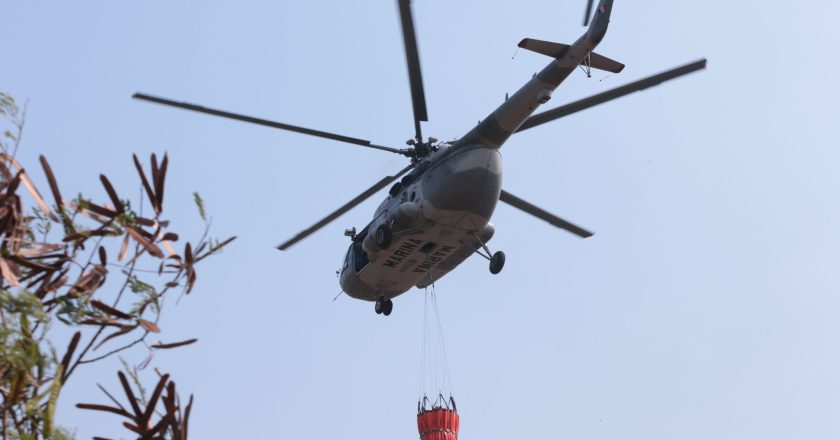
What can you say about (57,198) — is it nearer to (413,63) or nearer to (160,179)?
(160,179)

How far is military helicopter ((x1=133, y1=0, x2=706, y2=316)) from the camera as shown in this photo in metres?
20.5

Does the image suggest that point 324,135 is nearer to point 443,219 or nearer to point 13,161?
point 443,219

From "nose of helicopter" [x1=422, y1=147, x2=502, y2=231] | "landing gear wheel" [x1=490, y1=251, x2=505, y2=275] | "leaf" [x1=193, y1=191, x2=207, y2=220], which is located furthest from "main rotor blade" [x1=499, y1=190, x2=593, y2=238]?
"leaf" [x1=193, y1=191, x2=207, y2=220]

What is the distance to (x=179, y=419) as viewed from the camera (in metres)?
6.47

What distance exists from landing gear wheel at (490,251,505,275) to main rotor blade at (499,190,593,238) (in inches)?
67.7

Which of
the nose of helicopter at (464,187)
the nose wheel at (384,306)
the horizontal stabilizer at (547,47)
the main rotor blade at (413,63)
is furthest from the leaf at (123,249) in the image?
the nose wheel at (384,306)

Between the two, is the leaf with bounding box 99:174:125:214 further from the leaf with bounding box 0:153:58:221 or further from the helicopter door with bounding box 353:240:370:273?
the helicopter door with bounding box 353:240:370:273

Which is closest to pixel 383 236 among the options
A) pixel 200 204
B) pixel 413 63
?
pixel 413 63

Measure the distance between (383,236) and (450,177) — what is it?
2842mm

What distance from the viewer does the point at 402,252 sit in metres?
24.4

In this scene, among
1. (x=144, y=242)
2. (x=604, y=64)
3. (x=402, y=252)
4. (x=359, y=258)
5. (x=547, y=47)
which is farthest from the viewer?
(x=359, y=258)

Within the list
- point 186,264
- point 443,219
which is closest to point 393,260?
point 443,219

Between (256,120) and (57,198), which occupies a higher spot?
(256,120)

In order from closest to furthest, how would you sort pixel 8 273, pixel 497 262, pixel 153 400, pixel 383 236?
pixel 8 273
pixel 153 400
pixel 383 236
pixel 497 262
